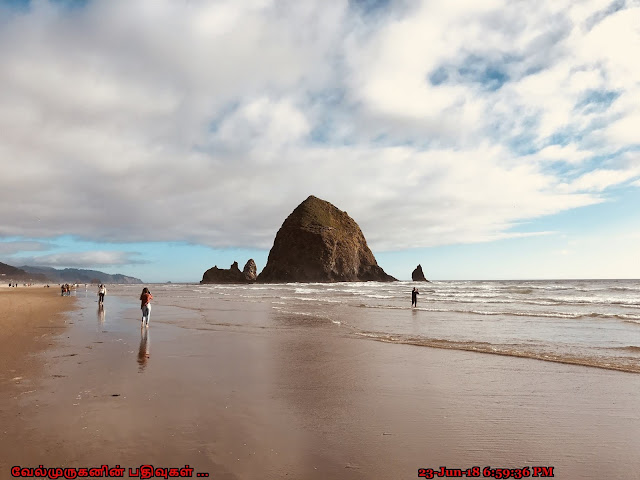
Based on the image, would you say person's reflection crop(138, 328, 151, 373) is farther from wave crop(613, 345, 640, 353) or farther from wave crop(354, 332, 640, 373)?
wave crop(613, 345, 640, 353)

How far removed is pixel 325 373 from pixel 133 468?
17.5 feet

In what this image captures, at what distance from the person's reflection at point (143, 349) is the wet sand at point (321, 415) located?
4.5 inches

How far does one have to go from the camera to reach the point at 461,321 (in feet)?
66.4

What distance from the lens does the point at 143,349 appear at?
463 inches

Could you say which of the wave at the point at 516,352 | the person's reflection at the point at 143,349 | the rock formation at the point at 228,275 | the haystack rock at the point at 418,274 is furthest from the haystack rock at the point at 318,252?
the wave at the point at 516,352

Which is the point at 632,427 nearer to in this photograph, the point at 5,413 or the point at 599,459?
the point at 599,459

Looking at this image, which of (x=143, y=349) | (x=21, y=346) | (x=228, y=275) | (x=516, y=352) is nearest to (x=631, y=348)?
(x=516, y=352)

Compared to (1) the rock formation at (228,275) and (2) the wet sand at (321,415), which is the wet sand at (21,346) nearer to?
(2) the wet sand at (321,415)

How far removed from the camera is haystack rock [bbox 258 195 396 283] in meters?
140

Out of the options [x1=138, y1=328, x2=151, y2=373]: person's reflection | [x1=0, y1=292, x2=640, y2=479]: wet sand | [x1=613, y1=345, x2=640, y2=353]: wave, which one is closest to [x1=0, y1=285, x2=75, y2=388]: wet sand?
[x1=0, y1=292, x2=640, y2=479]: wet sand

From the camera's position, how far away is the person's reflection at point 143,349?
31.1ft

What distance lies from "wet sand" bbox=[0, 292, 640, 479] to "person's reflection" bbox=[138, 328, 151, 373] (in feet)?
0.37

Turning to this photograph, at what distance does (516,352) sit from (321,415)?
8.19 metres

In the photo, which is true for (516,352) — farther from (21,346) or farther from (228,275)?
(228,275)
